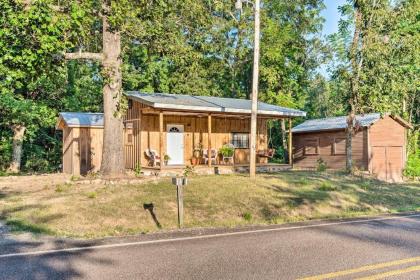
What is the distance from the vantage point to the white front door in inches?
826

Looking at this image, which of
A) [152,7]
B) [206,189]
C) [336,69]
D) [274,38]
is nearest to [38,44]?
[152,7]

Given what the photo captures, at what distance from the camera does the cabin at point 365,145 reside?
86.4ft

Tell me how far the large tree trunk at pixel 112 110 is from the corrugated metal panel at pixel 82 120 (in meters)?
7.88

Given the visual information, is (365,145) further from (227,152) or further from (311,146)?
(227,152)

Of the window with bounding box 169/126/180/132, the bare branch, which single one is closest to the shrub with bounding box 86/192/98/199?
the bare branch

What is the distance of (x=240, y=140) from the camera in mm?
23719

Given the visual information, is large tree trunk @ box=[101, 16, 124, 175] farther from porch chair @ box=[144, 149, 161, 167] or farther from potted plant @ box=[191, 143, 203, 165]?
potted plant @ box=[191, 143, 203, 165]

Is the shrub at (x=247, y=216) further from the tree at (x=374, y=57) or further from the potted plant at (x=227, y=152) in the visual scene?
the tree at (x=374, y=57)

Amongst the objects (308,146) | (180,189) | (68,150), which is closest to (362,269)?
(180,189)

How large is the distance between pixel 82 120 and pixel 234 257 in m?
17.9

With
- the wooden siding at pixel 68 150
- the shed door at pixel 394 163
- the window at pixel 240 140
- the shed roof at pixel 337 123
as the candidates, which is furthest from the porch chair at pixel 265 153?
the wooden siding at pixel 68 150

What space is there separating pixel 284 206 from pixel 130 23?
323 inches

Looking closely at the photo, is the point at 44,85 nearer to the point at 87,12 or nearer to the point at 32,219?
the point at 87,12

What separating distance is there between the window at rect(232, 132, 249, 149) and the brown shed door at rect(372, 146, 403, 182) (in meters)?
9.12
